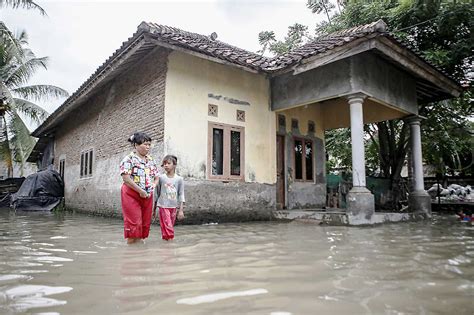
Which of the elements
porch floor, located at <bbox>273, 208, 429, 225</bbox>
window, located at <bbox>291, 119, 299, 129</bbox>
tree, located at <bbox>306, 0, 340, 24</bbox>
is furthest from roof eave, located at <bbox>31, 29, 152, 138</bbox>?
tree, located at <bbox>306, 0, 340, 24</bbox>

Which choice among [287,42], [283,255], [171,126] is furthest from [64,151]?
[283,255]

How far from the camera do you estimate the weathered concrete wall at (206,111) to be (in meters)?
7.72

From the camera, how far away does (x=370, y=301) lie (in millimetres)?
2137

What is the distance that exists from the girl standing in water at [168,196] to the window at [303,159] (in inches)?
231

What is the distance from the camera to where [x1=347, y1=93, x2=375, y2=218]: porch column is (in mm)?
7508

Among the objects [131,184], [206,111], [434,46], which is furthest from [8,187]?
[434,46]

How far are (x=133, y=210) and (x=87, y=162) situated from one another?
29.2ft

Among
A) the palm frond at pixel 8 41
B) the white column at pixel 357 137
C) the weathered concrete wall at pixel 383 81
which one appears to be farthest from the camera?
the palm frond at pixel 8 41

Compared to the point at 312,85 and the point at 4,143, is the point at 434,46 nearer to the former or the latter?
the point at 312,85

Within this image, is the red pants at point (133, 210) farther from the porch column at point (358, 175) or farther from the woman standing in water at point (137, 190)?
the porch column at point (358, 175)

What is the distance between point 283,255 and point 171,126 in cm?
459

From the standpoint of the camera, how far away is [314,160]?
1098 centimetres

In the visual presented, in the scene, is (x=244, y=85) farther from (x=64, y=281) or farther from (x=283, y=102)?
(x=64, y=281)

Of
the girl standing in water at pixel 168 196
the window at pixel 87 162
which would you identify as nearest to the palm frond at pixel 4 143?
the window at pixel 87 162
